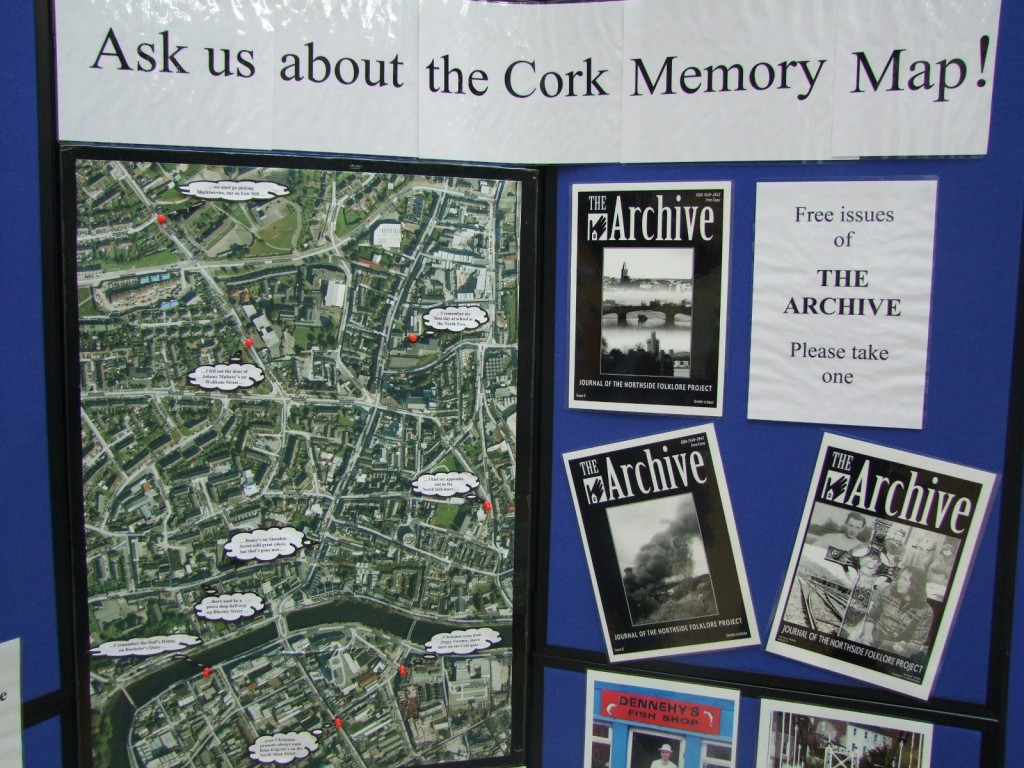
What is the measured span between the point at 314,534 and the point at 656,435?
82 cm

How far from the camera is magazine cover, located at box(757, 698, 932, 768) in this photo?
146 cm

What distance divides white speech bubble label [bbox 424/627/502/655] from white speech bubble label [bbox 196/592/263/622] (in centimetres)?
41

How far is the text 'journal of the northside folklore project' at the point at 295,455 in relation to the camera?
1461mm

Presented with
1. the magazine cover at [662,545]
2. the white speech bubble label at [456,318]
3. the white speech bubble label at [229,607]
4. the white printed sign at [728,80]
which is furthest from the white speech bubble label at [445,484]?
the white printed sign at [728,80]

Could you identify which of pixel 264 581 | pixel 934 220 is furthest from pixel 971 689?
pixel 264 581

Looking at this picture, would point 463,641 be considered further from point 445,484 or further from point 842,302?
point 842,302

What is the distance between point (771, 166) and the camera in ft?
4.74

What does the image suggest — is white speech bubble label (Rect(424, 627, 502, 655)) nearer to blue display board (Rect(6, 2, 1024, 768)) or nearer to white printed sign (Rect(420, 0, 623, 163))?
blue display board (Rect(6, 2, 1024, 768))

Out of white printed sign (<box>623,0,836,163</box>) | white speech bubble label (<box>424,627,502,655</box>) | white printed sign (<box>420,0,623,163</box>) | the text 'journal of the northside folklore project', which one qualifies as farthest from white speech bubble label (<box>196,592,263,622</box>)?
white printed sign (<box>623,0,836,163</box>)

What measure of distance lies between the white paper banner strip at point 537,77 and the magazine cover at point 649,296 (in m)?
0.10

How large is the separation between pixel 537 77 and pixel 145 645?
1.54m

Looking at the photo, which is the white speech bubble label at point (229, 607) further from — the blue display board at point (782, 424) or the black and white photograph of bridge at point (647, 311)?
the black and white photograph of bridge at point (647, 311)

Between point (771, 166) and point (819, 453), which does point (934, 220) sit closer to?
point (771, 166)

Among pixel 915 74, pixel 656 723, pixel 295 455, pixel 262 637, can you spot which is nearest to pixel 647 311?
pixel 915 74
